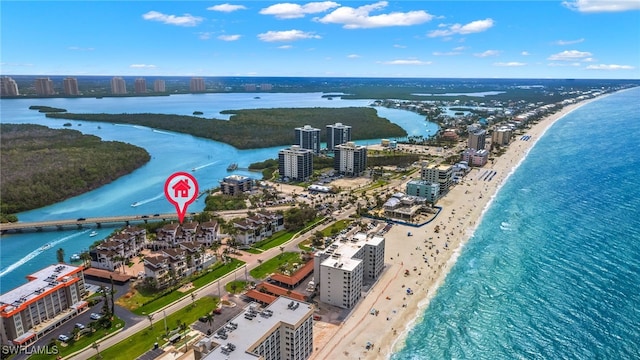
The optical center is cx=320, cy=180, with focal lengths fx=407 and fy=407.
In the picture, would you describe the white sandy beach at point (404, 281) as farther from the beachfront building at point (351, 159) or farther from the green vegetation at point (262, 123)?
the green vegetation at point (262, 123)

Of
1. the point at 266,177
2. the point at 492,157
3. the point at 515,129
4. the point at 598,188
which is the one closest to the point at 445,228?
the point at 598,188

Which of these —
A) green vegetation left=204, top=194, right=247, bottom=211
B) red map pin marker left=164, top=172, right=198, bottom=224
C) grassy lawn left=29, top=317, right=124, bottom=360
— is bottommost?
grassy lawn left=29, top=317, right=124, bottom=360

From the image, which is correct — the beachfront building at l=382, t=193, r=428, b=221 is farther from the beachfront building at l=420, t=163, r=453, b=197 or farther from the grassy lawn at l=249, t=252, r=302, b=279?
the grassy lawn at l=249, t=252, r=302, b=279

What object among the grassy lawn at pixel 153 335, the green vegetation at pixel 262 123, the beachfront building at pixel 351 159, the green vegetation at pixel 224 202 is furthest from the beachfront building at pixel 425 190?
the green vegetation at pixel 262 123

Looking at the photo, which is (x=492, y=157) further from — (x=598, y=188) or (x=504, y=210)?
(x=504, y=210)

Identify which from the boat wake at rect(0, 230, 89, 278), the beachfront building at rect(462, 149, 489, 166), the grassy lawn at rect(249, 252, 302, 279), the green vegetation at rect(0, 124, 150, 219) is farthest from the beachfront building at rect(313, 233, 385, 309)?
the beachfront building at rect(462, 149, 489, 166)

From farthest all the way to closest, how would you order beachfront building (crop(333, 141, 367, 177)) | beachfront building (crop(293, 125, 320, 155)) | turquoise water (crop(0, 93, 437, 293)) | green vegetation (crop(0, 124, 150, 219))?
1. beachfront building (crop(293, 125, 320, 155))
2. beachfront building (crop(333, 141, 367, 177))
3. green vegetation (crop(0, 124, 150, 219))
4. turquoise water (crop(0, 93, 437, 293))
